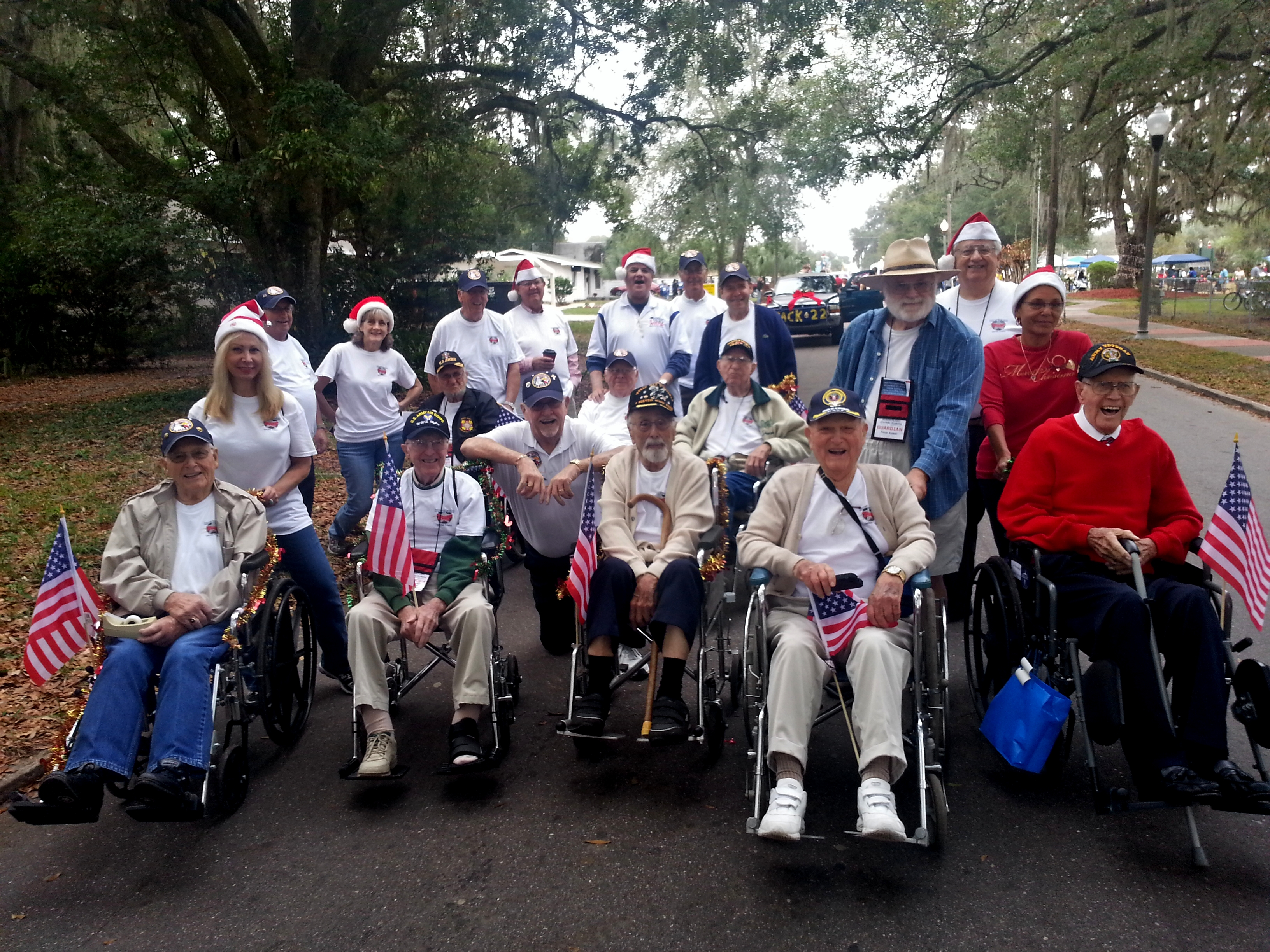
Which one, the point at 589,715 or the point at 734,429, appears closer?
the point at 589,715

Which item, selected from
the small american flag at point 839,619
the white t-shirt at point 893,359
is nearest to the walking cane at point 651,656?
the small american flag at point 839,619

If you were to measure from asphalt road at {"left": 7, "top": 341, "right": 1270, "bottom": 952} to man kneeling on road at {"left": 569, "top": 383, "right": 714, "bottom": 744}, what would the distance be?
0.31m

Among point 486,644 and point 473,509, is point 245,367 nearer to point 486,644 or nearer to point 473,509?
point 473,509

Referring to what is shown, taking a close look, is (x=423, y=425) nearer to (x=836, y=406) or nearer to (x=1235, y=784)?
(x=836, y=406)

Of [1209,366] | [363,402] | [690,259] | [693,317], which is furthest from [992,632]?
[1209,366]

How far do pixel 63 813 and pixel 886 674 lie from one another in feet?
9.29

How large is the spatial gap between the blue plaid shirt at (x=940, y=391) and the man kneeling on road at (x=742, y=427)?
0.69 meters

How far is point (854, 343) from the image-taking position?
4926mm

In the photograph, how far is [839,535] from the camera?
3.94m

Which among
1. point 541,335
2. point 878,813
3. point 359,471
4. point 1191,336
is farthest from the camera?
point 1191,336

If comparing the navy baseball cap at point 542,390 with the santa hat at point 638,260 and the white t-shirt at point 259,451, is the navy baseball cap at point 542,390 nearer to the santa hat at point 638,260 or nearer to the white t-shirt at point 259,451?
the white t-shirt at point 259,451

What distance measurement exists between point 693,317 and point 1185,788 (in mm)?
5407

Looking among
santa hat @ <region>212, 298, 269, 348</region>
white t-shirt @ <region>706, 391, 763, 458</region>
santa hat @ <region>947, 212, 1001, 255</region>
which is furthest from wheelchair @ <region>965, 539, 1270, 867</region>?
santa hat @ <region>212, 298, 269, 348</region>

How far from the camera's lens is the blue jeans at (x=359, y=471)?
6.96 metres
